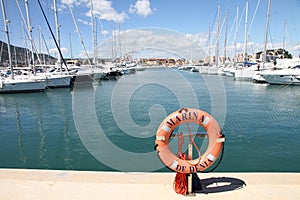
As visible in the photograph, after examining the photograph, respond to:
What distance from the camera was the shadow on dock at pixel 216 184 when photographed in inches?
138

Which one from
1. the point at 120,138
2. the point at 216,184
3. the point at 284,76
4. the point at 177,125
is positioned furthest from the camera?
the point at 284,76

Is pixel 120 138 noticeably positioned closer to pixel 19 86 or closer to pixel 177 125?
pixel 177 125

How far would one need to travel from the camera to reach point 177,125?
3.53 m

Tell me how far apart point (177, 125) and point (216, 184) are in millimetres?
1245

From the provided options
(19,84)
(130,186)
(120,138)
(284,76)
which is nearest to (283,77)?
(284,76)

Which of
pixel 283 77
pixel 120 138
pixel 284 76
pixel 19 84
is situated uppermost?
pixel 284 76

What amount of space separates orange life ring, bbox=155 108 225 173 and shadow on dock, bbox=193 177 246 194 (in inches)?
11.1

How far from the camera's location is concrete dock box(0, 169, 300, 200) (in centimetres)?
334

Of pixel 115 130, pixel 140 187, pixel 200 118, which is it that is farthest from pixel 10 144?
pixel 200 118

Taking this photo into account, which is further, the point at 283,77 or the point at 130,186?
the point at 283,77

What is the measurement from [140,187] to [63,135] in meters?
6.60

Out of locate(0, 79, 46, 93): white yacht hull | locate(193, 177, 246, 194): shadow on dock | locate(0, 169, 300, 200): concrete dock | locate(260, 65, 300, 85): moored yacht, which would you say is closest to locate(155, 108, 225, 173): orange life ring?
locate(193, 177, 246, 194): shadow on dock

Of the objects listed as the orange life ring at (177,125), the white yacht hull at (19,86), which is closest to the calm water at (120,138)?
the orange life ring at (177,125)

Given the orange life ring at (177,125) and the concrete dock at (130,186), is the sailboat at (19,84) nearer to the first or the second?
the concrete dock at (130,186)
